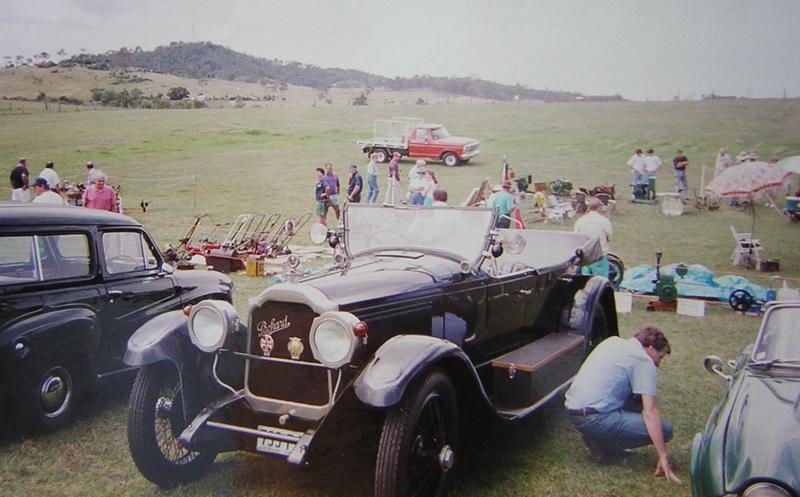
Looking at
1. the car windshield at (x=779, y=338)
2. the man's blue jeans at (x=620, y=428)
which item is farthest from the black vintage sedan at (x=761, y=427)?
the man's blue jeans at (x=620, y=428)

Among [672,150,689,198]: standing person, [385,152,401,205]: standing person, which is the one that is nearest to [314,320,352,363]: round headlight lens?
[672,150,689,198]: standing person

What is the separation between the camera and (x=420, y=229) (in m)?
4.15

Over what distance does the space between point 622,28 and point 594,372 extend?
6147mm

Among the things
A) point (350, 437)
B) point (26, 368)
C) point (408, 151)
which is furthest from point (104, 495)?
point (408, 151)

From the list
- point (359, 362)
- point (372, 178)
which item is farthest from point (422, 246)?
point (372, 178)

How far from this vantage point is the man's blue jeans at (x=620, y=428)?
3.65 metres

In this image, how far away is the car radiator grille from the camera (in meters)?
3.12

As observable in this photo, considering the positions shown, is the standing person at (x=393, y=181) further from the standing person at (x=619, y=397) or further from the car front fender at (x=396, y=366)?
the car front fender at (x=396, y=366)

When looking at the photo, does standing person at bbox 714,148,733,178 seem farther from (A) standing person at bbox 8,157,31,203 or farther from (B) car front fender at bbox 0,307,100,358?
(A) standing person at bbox 8,157,31,203

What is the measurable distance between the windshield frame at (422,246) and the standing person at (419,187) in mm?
6567

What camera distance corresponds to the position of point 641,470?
369 centimetres

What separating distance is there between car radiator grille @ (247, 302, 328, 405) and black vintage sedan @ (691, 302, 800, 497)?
166 cm

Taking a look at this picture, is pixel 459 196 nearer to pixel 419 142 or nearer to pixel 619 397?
pixel 419 142

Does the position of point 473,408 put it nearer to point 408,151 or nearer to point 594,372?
point 594,372
